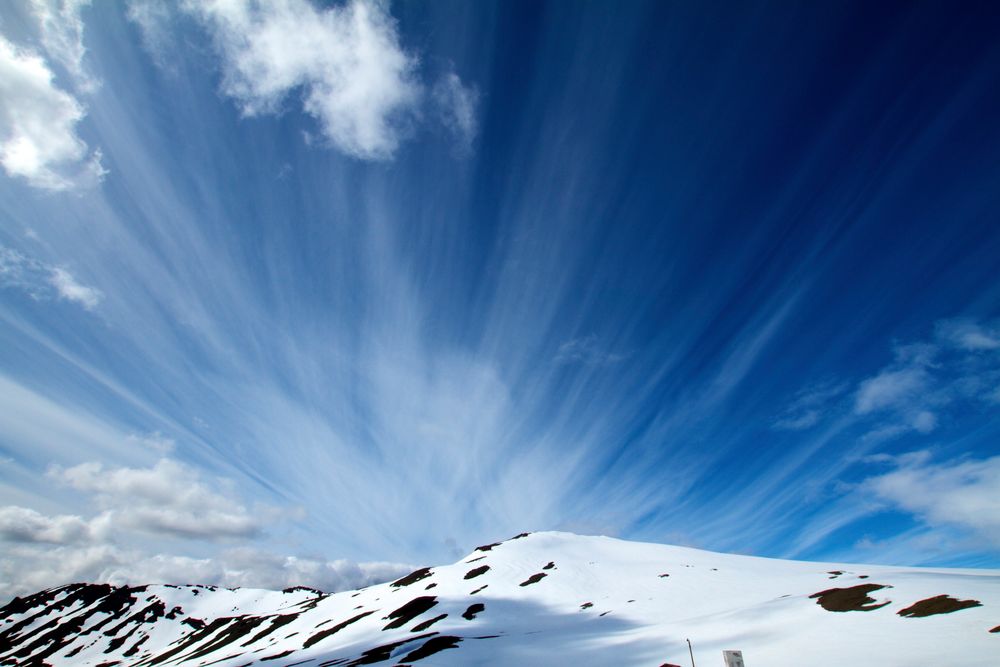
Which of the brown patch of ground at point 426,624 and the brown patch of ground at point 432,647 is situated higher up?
the brown patch of ground at point 426,624

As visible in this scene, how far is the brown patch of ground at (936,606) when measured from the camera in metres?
30.8

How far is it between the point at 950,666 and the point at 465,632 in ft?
165

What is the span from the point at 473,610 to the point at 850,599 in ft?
172

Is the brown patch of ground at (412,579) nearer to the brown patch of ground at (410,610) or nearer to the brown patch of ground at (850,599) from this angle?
the brown patch of ground at (410,610)

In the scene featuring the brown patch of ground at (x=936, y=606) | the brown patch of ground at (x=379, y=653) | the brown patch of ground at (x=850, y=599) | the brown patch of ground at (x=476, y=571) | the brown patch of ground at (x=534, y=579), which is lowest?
the brown patch of ground at (x=379, y=653)

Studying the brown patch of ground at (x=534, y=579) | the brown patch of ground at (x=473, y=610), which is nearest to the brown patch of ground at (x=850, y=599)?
the brown patch of ground at (x=473, y=610)

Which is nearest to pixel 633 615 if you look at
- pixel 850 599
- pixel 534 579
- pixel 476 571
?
pixel 850 599

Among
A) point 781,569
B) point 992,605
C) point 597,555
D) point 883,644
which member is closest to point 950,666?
point 883,644

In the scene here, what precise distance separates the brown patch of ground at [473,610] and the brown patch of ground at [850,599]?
4691cm

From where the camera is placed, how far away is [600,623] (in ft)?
181

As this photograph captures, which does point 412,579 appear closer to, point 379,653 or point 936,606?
point 379,653

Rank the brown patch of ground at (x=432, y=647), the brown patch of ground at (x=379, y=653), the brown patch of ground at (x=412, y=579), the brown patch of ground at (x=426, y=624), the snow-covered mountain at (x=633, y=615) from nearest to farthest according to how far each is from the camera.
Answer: the snow-covered mountain at (x=633, y=615)
the brown patch of ground at (x=432, y=647)
the brown patch of ground at (x=379, y=653)
the brown patch of ground at (x=426, y=624)
the brown patch of ground at (x=412, y=579)

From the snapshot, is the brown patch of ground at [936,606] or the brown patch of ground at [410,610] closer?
the brown patch of ground at [936,606]

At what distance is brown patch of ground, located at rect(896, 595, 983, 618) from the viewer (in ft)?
101
